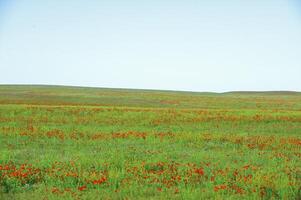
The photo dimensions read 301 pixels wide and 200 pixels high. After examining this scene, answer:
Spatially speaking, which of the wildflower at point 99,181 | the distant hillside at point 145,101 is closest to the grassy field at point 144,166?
the wildflower at point 99,181

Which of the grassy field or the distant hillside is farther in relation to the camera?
the distant hillside

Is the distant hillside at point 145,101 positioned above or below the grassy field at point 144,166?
below

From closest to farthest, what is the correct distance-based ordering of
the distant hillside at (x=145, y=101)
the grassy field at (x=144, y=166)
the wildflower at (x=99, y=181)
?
the grassy field at (x=144, y=166), the wildflower at (x=99, y=181), the distant hillside at (x=145, y=101)

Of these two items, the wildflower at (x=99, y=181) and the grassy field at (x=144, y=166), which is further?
the wildflower at (x=99, y=181)

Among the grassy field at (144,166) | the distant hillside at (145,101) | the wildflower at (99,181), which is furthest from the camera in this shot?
the distant hillside at (145,101)

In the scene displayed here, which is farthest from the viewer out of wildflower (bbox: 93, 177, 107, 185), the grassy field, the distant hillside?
the distant hillside

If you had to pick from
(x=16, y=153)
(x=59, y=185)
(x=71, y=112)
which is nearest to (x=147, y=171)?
(x=59, y=185)

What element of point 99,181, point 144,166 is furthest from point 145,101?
point 99,181

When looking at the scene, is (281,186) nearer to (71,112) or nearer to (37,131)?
(37,131)

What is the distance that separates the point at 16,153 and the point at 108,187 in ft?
19.4

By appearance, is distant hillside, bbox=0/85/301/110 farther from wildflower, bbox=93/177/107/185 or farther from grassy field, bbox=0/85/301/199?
wildflower, bbox=93/177/107/185

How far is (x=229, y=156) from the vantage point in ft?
47.1

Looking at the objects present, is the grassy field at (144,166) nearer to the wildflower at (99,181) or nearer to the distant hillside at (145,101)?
the wildflower at (99,181)

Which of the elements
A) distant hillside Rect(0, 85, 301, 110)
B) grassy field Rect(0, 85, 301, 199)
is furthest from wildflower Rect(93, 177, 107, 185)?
distant hillside Rect(0, 85, 301, 110)
